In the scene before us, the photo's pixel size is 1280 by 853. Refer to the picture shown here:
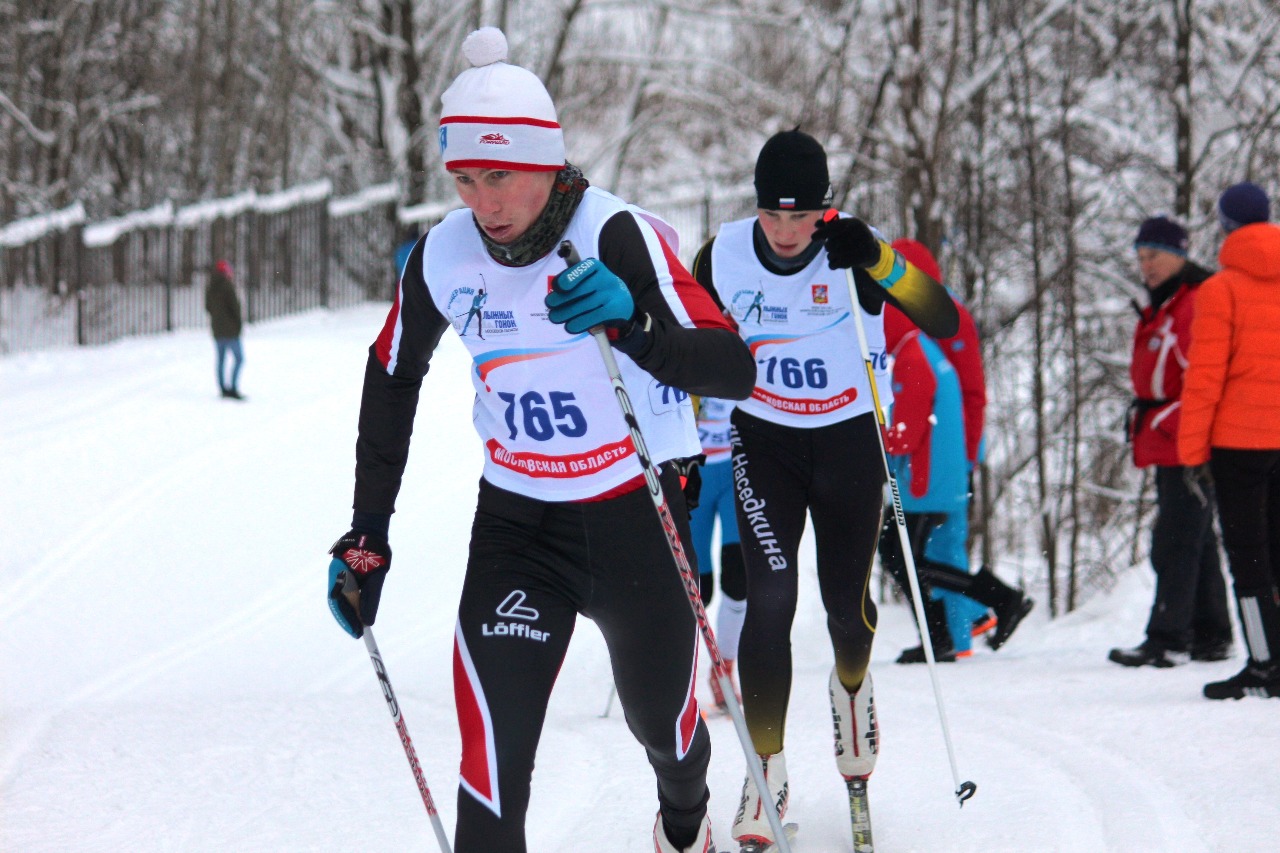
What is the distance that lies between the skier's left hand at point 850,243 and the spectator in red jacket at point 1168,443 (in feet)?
10.1

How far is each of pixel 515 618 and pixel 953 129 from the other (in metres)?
10.8

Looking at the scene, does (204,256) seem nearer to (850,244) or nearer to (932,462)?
(932,462)

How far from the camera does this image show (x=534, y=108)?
2932 millimetres

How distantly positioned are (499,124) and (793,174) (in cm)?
126

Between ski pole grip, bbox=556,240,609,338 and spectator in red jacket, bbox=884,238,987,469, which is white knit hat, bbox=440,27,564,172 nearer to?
ski pole grip, bbox=556,240,609,338

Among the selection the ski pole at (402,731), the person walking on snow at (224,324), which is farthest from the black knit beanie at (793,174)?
the person walking on snow at (224,324)

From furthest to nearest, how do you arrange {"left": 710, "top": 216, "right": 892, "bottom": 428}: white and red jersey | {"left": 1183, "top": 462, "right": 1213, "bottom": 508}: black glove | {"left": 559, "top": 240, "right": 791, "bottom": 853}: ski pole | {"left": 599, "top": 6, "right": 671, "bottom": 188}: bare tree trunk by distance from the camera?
{"left": 599, "top": 6, "right": 671, "bottom": 188}: bare tree trunk → {"left": 1183, "top": 462, "right": 1213, "bottom": 508}: black glove → {"left": 710, "top": 216, "right": 892, "bottom": 428}: white and red jersey → {"left": 559, "top": 240, "right": 791, "bottom": 853}: ski pole

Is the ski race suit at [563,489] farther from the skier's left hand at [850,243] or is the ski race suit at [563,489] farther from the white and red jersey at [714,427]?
the white and red jersey at [714,427]

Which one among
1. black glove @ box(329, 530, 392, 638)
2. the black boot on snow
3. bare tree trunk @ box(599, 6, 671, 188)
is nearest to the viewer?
black glove @ box(329, 530, 392, 638)

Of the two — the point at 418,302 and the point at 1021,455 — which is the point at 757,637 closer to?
the point at 418,302

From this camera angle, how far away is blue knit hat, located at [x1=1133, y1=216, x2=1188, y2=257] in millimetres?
6230

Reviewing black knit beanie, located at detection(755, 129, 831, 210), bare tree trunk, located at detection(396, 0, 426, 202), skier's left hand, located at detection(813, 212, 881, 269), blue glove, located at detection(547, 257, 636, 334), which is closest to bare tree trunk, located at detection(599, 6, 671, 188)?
bare tree trunk, located at detection(396, 0, 426, 202)

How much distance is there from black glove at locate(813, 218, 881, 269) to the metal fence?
1326 cm

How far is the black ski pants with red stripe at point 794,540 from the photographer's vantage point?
3871 mm
